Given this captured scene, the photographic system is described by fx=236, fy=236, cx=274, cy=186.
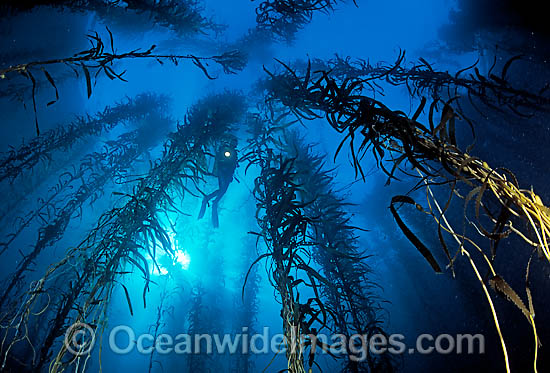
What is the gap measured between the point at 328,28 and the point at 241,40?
24.5 feet

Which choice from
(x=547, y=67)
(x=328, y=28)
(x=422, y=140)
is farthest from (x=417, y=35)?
(x=422, y=140)

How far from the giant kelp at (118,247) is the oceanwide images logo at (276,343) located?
254 mm

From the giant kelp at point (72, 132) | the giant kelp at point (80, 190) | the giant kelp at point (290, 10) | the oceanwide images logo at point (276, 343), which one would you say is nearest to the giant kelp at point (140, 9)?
the giant kelp at point (290, 10)

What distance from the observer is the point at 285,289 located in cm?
200

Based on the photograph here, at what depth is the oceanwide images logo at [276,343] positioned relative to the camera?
1.88 meters

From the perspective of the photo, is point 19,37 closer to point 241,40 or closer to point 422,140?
point 241,40

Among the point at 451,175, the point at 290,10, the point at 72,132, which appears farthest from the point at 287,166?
the point at 72,132

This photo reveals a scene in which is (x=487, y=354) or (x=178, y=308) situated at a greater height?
(x=178, y=308)

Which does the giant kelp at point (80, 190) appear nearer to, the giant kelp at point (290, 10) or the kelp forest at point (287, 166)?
the kelp forest at point (287, 166)

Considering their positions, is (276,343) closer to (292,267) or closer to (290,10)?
(292,267)

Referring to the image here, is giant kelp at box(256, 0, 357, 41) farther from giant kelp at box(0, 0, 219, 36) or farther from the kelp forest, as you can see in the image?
giant kelp at box(0, 0, 219, 36)

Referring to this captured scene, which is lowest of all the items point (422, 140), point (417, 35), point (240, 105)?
point (422, 140)

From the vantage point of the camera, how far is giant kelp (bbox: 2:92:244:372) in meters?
1.99

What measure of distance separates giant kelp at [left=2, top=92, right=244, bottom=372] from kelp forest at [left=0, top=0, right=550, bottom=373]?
38mm
